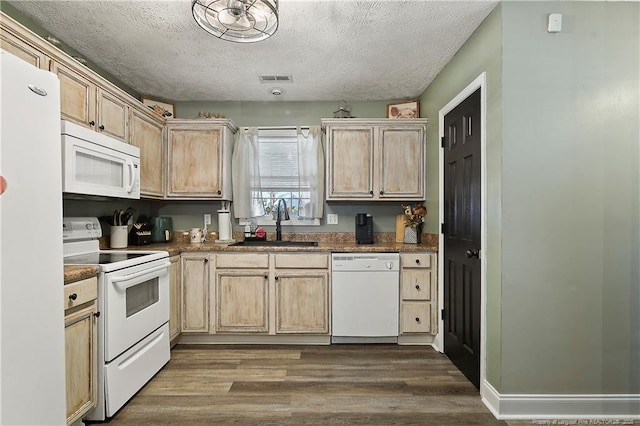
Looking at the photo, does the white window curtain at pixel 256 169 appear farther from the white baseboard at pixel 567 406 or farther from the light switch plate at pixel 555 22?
the white baseboard at pixel 567 406

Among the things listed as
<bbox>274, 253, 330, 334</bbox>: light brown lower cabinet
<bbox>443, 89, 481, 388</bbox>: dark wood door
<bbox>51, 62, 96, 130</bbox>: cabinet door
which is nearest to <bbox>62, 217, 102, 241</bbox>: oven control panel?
<bbox>51, 62, 96, 130</bbox>: cabinet door

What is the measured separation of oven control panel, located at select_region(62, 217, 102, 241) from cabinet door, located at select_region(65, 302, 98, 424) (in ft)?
2.59

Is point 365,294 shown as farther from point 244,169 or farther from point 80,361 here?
point 80,361

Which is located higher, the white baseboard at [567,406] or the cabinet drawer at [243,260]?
the cabinet drawer at [243,260]

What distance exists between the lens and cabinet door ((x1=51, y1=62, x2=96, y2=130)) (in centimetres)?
198

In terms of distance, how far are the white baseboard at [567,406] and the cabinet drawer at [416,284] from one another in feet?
3.67

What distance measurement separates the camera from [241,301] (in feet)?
9.87

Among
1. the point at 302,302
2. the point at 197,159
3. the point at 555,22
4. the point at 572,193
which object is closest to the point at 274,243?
the point at 302,302

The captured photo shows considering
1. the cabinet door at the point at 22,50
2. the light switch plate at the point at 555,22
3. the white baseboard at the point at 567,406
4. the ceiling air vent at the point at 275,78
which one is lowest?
the white baseboard at the point at 567,406

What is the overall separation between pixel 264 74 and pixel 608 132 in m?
2.57

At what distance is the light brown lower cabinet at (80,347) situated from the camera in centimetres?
168

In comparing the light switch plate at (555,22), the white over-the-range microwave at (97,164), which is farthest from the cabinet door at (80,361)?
the light switch plate at (555,22)

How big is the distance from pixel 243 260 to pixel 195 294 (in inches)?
21.4

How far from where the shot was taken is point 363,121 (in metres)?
3.28
